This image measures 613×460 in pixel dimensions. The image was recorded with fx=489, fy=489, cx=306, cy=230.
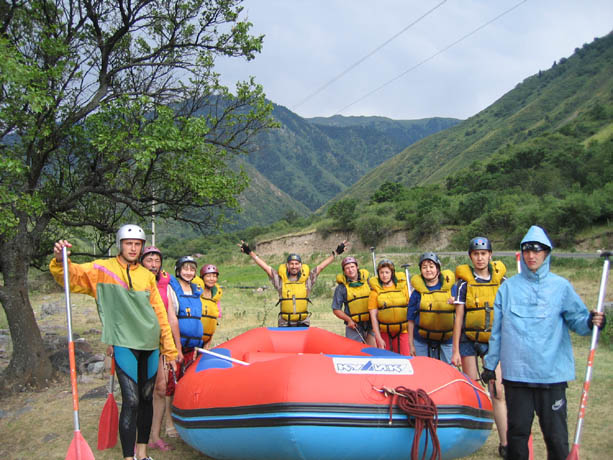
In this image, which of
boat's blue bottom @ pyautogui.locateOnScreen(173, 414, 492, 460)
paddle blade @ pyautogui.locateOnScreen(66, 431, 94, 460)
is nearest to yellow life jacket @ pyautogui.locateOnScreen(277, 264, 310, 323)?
boat's blue bottom @ pyautogui.locateOnScreen(173, 414, 492, 460)

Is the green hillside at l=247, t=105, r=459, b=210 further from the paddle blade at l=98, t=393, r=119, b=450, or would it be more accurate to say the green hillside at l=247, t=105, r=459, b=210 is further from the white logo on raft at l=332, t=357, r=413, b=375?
the white logo on raft at l=332, t=357, r=413, b=375

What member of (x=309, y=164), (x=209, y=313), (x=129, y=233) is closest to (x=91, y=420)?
(x=209, y=313)

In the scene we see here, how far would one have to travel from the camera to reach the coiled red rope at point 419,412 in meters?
3.64

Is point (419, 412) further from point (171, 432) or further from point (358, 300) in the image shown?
point (171, 432)

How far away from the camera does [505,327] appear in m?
3.47

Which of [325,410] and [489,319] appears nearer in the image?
[325,410]

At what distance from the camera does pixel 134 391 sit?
12.7 ft

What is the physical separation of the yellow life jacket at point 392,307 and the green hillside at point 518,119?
51.3 metres

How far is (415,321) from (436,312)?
316mm

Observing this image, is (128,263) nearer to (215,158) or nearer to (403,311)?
(403,311)

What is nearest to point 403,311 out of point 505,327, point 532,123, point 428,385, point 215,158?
point 428,385

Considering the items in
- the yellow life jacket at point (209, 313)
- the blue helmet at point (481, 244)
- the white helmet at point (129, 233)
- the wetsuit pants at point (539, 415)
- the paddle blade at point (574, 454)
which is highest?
the white helmet at point (129, 233)

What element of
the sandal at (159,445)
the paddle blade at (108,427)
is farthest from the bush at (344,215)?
the paddle blade at (108,427)

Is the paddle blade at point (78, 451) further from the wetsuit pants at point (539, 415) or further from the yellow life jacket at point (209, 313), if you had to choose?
the wetsuit pants at point (539, 415)
